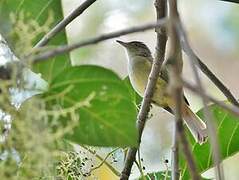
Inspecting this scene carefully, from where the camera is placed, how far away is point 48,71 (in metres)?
0.77

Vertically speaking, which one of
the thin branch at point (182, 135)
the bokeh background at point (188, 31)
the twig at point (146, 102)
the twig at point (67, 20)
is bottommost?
the bokeh background at point (188, 31)

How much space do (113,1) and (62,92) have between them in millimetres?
2289

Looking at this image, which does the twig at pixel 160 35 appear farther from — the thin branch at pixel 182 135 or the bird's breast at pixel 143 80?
the bird's breast at pixel 143 80

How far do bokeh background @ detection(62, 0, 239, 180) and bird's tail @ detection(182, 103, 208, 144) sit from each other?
2.59 feet

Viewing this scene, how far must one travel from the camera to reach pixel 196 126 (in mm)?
1274

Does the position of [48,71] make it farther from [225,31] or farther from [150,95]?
[225,31]

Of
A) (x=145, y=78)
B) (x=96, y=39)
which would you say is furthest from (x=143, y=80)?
(x=96, y=39)

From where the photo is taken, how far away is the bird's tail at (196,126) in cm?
106

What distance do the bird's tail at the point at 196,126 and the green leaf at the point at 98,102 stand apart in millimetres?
429

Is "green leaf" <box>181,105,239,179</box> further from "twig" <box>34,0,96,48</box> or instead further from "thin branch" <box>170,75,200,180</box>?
"thin branch" <box>170,75,200,180</box>

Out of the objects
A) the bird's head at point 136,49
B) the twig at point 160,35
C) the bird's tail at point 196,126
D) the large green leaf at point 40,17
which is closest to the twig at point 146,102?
the twig at point 160,35

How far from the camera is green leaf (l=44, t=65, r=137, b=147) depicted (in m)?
0.57

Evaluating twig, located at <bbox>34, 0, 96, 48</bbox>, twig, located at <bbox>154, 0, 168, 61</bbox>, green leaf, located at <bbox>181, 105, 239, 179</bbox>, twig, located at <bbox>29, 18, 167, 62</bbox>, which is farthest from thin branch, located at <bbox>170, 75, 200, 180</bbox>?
green leaf, located at <bbox>181, 105, 239, 179</bbox>

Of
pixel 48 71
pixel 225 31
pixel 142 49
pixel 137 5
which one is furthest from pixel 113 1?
pixel 48 71
